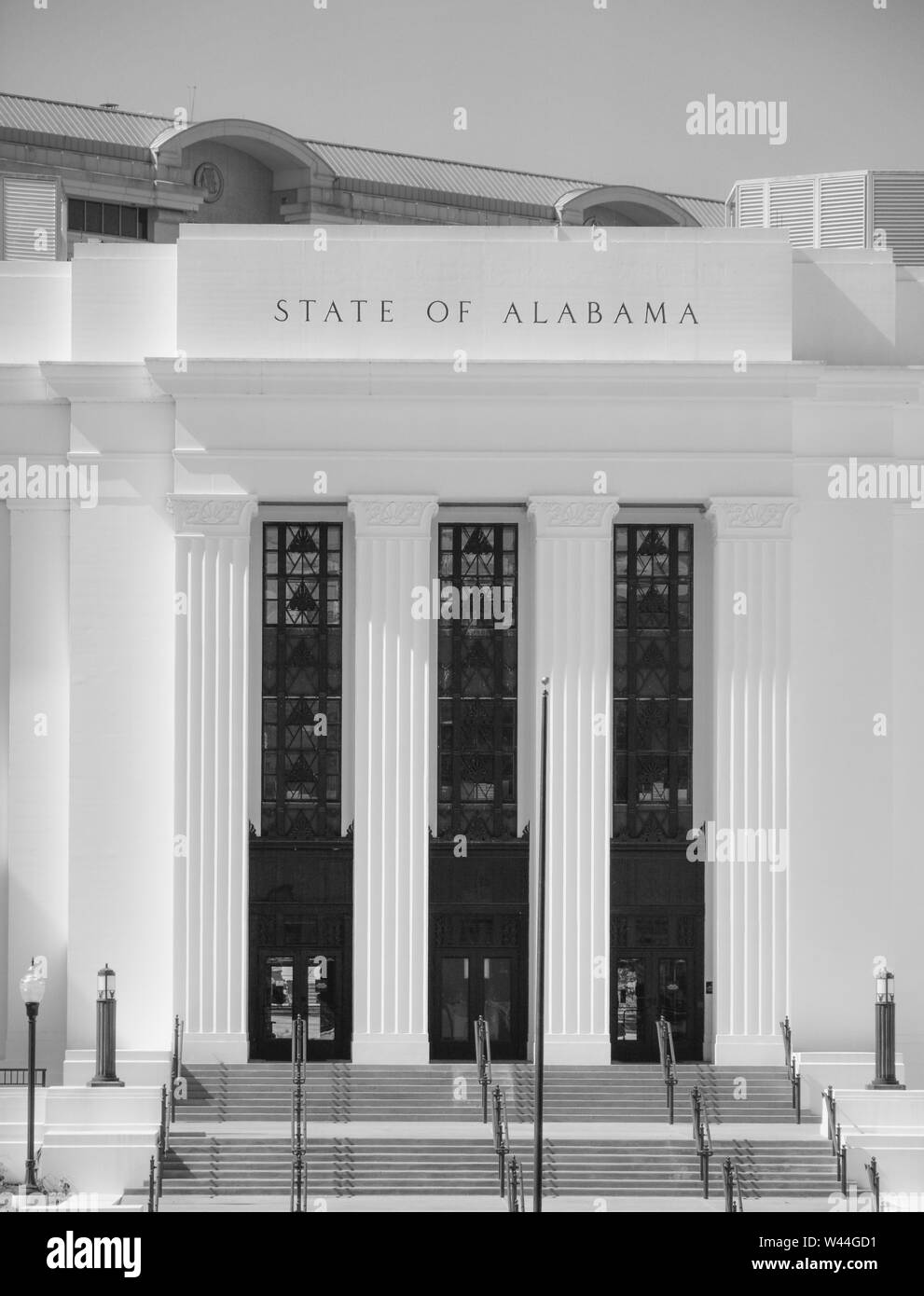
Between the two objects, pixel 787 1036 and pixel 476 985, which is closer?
pixel 787 1036

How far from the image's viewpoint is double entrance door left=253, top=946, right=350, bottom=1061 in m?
37.6

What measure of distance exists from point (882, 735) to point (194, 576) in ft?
38.3

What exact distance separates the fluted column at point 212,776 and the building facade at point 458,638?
6 centimetres

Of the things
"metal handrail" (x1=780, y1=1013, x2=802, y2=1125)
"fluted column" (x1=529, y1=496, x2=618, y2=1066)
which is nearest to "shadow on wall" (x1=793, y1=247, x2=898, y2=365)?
"fluted column" (x1=529, y1=496, x2=618, y2=1066)

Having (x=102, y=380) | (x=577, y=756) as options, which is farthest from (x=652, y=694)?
(x=102, y=380)

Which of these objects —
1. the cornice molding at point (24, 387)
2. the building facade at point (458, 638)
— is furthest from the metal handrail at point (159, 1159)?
the cornice molding at point (24, 387)

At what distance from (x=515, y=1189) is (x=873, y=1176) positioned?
5.43 meters

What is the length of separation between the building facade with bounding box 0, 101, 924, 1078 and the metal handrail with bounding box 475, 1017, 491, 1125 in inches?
26.2

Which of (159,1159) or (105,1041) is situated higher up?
(105,1041)

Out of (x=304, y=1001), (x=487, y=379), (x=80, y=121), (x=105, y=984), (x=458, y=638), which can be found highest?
(x=80, y=121)

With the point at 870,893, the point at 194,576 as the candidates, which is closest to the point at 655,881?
the point at 870,893

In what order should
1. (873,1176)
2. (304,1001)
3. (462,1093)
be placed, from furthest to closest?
(304,1001) < (462,1093) < (873,1176)

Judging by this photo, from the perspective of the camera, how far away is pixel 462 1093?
35531 mm

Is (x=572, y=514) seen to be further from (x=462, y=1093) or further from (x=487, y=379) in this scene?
(x=462, y=1093)
